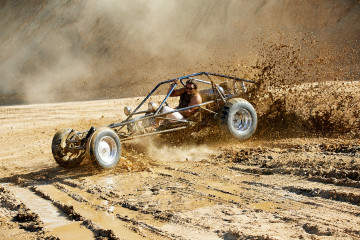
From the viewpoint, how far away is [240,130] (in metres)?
7.33

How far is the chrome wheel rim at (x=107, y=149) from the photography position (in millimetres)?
5859

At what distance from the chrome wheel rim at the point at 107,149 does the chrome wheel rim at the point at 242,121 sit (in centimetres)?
243

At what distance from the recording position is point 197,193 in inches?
177

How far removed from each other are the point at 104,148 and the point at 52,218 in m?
1.94

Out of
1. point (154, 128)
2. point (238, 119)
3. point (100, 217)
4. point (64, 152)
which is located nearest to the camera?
point (100, 217)

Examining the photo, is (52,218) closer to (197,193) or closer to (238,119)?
(197,193)

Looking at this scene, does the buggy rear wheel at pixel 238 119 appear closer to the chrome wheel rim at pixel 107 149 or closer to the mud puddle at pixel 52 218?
the chrome wheel rim at pixel 107 149

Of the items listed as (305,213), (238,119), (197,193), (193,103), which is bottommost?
(305,213)

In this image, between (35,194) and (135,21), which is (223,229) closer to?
(35,194)

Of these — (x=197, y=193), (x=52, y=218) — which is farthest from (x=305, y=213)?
(x=52, y=218)

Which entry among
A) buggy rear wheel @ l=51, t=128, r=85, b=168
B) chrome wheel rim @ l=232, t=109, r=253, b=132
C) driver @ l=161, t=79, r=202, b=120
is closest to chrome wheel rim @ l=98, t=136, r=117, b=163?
buggy rear wheel @ l=51, t=128, r=85, b=168

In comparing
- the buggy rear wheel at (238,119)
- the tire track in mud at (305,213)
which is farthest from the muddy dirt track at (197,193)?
the buggy rear wheel at (238,119)

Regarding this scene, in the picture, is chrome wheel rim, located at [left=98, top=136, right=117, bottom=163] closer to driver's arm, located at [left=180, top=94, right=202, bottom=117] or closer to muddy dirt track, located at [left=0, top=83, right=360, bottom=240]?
muddy dirt track, located at [left=0, top=83, right=360, bottom=240]

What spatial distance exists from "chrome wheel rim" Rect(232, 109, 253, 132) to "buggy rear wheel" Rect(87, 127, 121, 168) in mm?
2402
